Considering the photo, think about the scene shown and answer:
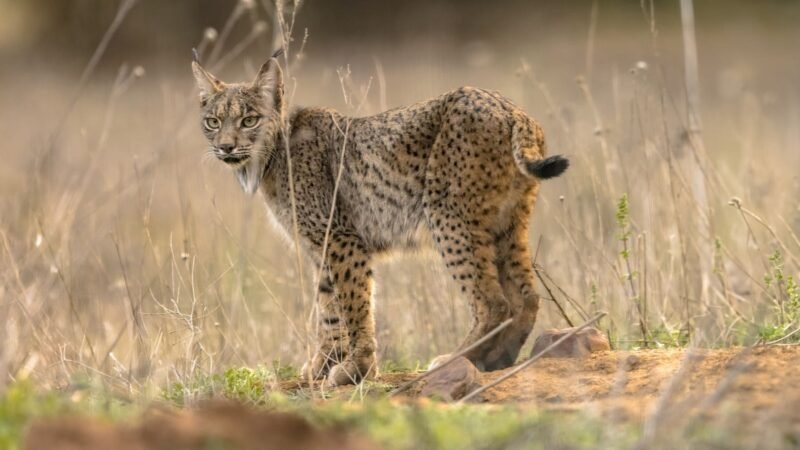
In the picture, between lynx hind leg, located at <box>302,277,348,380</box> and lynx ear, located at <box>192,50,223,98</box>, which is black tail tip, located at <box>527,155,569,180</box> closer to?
lynx hind leg, located at <box>302,277,348,380</box>

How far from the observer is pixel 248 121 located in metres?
6.14

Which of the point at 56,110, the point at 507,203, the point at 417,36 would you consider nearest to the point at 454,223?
the point at 507,203

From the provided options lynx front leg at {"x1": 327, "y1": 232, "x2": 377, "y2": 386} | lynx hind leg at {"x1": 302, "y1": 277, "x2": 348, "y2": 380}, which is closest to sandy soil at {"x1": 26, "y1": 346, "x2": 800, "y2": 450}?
lynx front leg at {"x1": 327, "y1": 232, "x2": 377, "y2": 386}

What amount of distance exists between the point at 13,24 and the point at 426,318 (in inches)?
614

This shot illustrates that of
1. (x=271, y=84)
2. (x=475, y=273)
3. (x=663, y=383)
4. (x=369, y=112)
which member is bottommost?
(x=663, y=383)

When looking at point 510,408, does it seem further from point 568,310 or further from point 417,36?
point 417,36

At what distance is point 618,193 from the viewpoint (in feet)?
30.1

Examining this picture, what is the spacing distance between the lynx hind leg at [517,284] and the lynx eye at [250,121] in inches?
56.6

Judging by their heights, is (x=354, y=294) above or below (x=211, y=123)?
below

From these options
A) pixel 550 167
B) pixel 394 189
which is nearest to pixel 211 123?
pixel 394 189

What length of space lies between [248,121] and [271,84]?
0.76 feet

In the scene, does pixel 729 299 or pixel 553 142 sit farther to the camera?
pixel 553 142

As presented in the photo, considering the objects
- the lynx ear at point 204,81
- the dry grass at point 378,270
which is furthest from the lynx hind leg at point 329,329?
the lynx ear at point 204,81

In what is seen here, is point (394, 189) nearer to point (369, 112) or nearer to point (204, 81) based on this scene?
point (204, 81)
